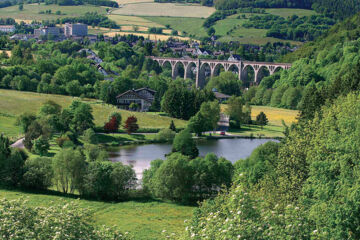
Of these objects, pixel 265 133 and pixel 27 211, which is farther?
pixel 265 133

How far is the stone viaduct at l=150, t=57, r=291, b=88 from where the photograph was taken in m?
117

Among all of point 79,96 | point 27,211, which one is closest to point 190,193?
point 27,211

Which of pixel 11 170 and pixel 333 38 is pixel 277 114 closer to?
pixel 333 38

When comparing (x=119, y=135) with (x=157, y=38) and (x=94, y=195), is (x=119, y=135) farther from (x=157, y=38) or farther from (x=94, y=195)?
(x=157, y=38)

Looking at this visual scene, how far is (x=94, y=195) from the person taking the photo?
35156 millimetres

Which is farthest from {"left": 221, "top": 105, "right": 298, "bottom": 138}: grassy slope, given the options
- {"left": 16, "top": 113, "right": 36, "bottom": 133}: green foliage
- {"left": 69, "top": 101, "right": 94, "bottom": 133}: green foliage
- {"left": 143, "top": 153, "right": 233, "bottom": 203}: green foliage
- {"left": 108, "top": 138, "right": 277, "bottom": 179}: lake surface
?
{"left": 143, "top": 153, "right": 233, "bottom": 203}: green foliage

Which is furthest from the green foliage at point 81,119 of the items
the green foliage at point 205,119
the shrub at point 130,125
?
the green foliage at point 205,119

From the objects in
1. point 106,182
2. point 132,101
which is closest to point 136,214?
point 106,182

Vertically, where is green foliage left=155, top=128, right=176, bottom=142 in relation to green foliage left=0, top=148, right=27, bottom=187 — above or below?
below

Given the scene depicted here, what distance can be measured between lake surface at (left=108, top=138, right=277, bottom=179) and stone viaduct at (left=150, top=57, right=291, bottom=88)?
5588 cm

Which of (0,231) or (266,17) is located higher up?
(266,17)

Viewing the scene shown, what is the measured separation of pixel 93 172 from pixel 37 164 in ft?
13.0

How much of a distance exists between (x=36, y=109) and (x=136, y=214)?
3854 centimetres

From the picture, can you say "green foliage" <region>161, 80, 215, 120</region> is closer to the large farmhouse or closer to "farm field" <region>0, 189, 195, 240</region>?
the large farmhouse
